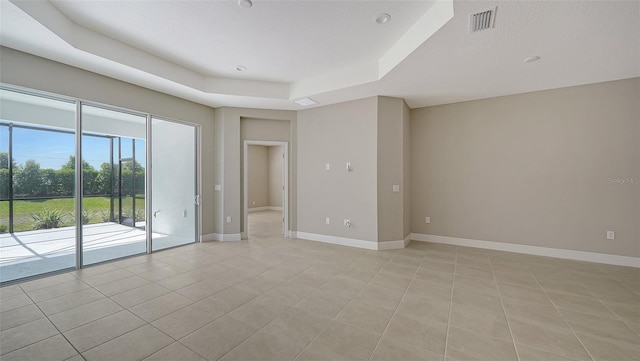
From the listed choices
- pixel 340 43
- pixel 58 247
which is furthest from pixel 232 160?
pixel 340 43

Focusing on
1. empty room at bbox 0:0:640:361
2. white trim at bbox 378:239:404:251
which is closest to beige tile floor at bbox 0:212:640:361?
empty room at bbox 0:0:640:361

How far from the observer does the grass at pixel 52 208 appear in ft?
10.5

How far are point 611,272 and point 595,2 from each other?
3682 mm

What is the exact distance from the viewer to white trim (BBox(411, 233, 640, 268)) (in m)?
3.89

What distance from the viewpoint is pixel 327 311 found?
252 centimetres

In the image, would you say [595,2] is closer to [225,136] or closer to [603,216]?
[603,216]

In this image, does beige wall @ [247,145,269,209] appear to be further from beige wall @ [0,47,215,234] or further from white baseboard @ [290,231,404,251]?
white baseboard @ [290,231,404,251]

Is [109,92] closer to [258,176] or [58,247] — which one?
[58,247]

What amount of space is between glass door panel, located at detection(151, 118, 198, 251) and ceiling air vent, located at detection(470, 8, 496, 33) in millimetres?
5092

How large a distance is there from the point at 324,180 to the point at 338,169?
16.3 inches

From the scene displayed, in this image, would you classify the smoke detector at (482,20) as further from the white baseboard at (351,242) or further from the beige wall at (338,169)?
the white baseboard at (351,242)

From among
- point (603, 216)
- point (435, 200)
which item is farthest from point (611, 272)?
point (435, 200)

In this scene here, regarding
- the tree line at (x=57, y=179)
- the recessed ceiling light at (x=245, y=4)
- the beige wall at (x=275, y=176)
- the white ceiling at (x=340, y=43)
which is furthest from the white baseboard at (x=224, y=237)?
the beige wall at (x=275, y=176)

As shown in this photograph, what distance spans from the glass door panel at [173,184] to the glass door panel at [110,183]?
232mm
